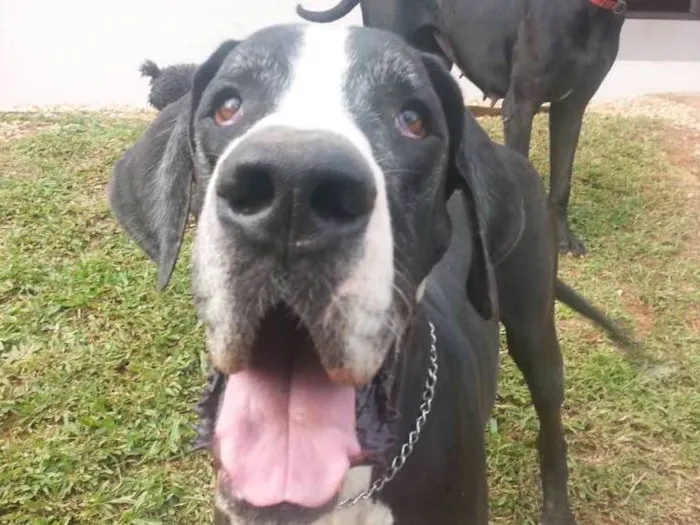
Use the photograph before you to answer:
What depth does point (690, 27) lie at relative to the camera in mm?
7629

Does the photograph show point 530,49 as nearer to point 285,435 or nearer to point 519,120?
point 519,120

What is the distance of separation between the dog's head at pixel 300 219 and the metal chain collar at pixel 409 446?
0.71ft

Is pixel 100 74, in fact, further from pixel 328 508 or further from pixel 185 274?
pixel 328 508

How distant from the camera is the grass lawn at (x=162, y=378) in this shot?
3.08 m

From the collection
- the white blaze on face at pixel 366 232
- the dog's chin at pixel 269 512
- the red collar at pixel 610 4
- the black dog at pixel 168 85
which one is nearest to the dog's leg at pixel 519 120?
the red collar at pixel 610 4

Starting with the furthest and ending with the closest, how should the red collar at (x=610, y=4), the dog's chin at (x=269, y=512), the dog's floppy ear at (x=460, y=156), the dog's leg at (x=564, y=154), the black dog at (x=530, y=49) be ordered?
the dog's leg at (x=564, y=154), the black dog at (x=530, y=49), the red collar at (x=610, y=4), the dog's floppy ear at (x=460, y=156), the dog's chin at (x=269, y=512)

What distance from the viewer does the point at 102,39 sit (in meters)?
6.89

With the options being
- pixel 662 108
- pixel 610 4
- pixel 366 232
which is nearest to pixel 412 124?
pixel 366 232

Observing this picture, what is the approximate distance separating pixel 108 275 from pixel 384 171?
2868mm

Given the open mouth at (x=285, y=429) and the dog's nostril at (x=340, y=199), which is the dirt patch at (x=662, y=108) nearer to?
the open mouth at (x=285, y=429)

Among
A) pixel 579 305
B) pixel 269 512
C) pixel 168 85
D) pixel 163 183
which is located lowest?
pixel 168 85

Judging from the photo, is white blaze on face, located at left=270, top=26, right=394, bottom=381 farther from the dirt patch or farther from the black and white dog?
the dirt patch

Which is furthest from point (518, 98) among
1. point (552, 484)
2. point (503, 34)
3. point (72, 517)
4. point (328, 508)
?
point (328, 508)

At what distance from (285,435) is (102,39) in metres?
5.95
